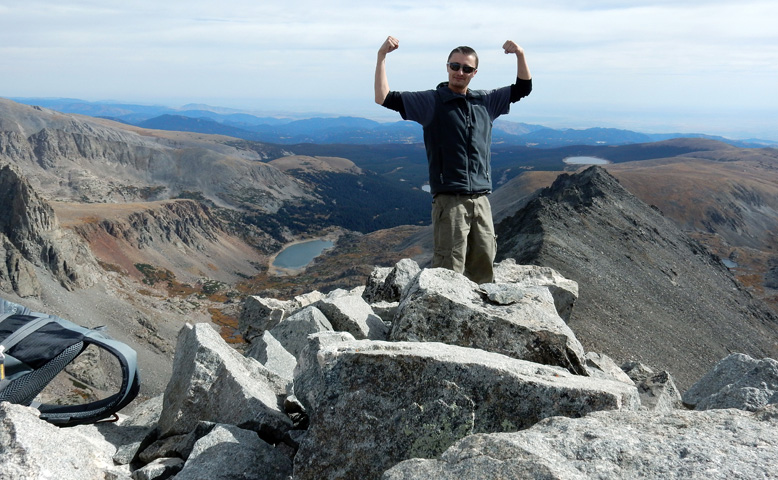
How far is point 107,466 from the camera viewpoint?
5906 mm

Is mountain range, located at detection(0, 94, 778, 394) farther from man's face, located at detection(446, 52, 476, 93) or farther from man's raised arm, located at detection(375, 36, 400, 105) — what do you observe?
man's raised arm, located at detection(375, 36, 400, 105)

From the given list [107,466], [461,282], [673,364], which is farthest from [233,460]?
[673,364]

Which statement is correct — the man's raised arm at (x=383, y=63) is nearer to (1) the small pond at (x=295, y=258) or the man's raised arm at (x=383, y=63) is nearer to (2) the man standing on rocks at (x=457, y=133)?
(2) the man standing on rocks at (x=457, y=133)

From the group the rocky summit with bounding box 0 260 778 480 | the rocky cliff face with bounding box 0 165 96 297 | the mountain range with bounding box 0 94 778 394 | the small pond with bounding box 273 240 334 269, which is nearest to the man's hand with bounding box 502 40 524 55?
the rocky summit with bounding box 0 260 778 480

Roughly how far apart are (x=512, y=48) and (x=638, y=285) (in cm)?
3159

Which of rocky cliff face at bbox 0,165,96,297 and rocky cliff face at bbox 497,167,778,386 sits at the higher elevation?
rocky cliff face at bbox 497,167,778,386

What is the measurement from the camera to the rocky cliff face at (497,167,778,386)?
26.7 metres

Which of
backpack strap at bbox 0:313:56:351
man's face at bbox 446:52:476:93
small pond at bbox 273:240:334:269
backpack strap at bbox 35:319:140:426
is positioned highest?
man's face at bbox 446:52:476:93

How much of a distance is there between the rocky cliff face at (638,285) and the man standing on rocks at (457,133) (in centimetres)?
1540

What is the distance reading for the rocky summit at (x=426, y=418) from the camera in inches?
164

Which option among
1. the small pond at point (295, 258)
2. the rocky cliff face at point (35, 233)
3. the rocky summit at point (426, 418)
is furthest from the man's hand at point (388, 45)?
the small pond at point (295, 258)

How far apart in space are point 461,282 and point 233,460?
4206 mm

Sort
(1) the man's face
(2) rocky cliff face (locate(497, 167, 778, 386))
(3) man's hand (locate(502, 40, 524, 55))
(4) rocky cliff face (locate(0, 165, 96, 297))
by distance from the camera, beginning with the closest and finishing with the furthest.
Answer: (1) the man's face
(3) man's hand (locate(502, 40, 524, 55))
(2) rocky cliff face (locate(497, 167, 778, 386))
(4) rocky cliff face (locate(0, 165, 96, 297))

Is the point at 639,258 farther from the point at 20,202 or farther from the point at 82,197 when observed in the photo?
the point at 82,197
